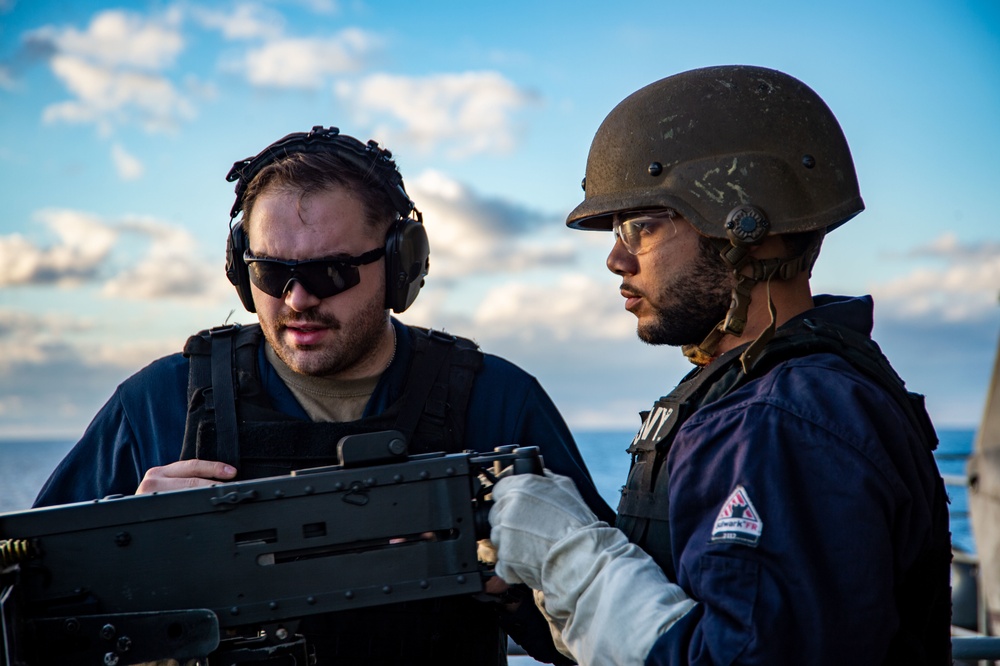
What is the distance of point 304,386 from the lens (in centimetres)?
346

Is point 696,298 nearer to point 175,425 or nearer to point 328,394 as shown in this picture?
point 328,394

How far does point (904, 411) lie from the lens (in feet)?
7.68

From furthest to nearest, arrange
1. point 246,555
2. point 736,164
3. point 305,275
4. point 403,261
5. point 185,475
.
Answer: point 403,261
point 305,275
point 185,475
point 736,164
point 246,555

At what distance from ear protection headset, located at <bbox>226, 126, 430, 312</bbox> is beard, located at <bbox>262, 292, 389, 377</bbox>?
0.47ft

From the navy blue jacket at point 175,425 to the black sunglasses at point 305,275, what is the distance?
1.20 feet

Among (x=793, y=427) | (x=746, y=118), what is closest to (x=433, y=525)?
(x=793, y=427)

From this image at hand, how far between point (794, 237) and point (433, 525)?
51.7 inches

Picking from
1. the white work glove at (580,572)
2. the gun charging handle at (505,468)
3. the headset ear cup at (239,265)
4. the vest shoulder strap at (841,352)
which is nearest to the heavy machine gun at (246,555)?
the gun charging handle at (505,468)

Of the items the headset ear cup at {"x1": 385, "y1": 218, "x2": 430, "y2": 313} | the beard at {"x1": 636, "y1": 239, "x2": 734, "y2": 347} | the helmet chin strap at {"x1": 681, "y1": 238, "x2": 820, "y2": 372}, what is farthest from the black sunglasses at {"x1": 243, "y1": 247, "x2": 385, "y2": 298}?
the helmet chin strap at {"x1": 681, "y1": 238, "x2": 820, "y2": 372}

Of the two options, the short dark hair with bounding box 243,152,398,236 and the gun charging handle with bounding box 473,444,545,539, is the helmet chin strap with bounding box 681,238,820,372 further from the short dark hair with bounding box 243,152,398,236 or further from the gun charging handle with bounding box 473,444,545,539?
the short dark hair with bounding box 243,152,398,236

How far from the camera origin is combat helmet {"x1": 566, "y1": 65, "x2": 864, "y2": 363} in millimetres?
2643

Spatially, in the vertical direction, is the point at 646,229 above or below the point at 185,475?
above

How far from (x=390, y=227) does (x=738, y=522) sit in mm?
1881

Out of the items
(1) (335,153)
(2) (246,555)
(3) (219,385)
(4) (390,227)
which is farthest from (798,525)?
(1) (335,153)
